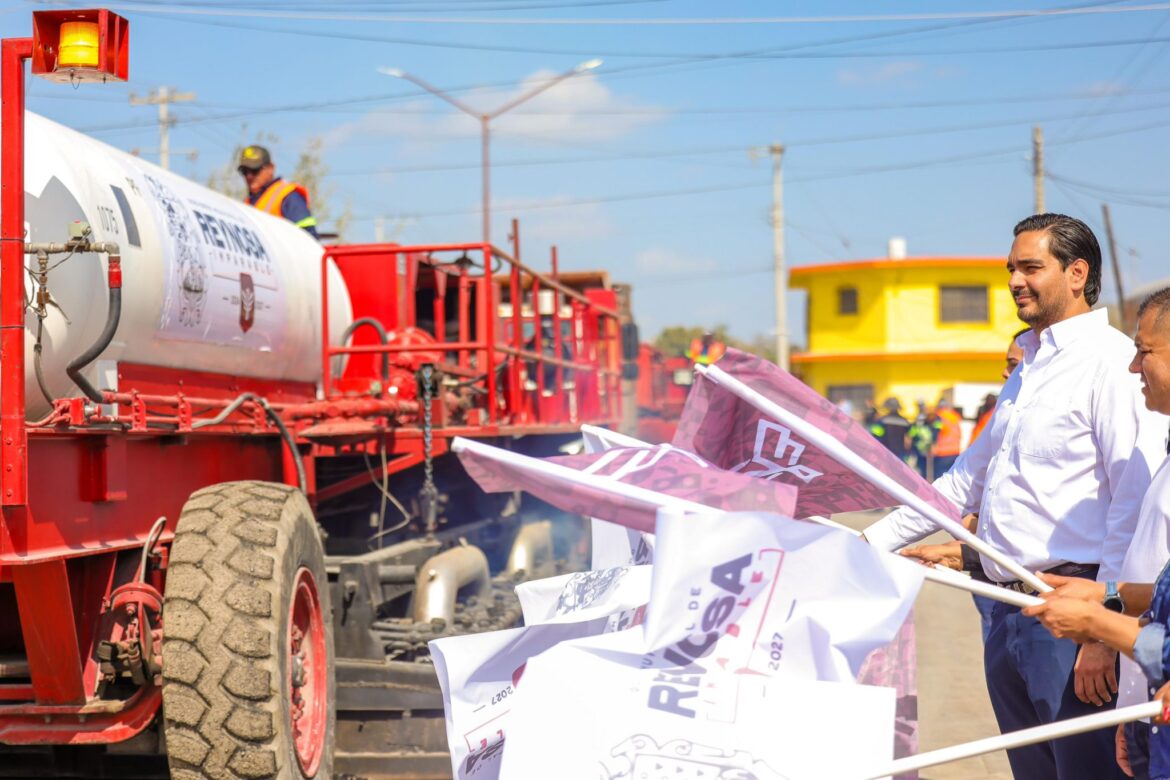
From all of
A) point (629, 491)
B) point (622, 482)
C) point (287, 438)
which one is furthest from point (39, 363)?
point (629, 491)

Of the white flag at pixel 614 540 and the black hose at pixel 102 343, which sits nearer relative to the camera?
the white flag at pixel 614 540

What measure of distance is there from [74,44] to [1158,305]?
3402 millimetres

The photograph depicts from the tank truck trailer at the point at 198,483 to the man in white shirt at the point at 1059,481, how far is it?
245cm

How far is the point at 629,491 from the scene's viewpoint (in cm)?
306

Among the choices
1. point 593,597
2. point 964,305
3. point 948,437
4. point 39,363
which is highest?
point 964,305

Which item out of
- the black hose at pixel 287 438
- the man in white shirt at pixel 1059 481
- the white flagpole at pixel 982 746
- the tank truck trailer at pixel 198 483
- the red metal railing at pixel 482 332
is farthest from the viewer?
the red metal railing at pixel 482 332

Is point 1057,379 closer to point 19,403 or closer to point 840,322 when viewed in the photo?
point 19,403

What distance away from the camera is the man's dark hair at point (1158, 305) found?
324 centimetres

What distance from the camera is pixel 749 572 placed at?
286cm

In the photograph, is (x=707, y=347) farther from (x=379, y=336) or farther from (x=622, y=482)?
(x=622, y=482)

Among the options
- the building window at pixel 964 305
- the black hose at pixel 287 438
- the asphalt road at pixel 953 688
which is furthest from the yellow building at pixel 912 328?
the black hose at pixel 287 438

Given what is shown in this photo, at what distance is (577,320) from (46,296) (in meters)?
7.35

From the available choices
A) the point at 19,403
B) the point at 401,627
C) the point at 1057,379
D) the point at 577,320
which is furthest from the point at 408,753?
the point at 577,320

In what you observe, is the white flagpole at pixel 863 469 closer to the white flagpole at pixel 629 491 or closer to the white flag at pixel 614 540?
the white flagpole at pixel 629 491
